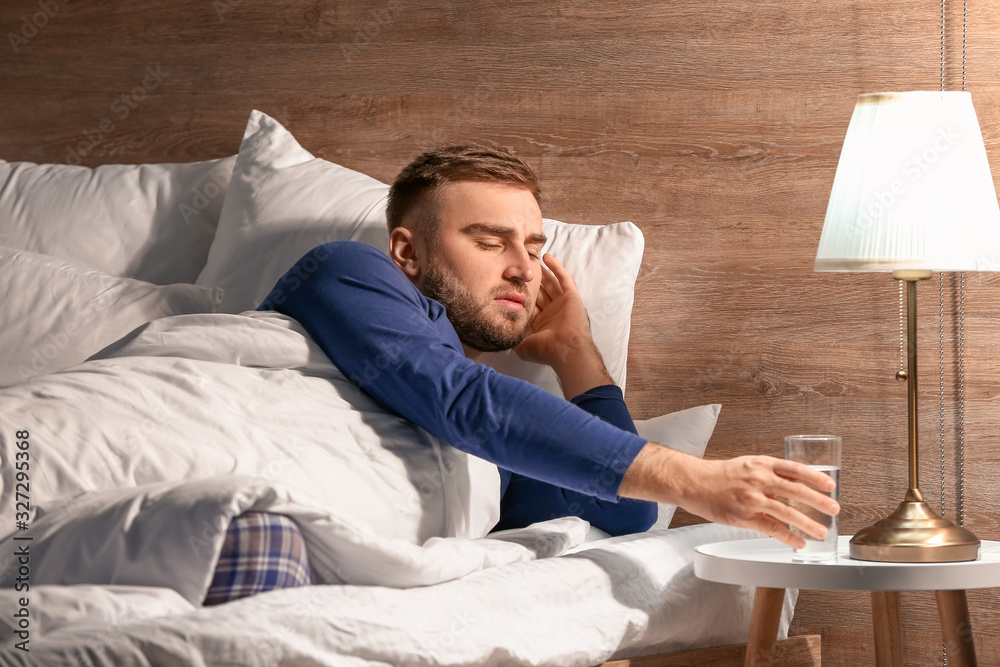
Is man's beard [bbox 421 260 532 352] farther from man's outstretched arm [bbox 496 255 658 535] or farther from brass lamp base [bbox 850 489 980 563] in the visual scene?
brass lamp base [bbox 850 489 980 563]

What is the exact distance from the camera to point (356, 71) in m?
2.05

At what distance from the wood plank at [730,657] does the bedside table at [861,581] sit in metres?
0.09

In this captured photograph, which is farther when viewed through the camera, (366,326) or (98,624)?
(366,326)

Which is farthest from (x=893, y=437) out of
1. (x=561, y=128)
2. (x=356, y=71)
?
(x=356, y=71)

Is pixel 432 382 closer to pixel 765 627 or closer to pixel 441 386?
pixel 441 386

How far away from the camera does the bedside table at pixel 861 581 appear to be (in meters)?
1.17

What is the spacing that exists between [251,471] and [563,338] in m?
0.67

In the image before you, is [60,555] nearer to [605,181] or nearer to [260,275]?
[260,275]

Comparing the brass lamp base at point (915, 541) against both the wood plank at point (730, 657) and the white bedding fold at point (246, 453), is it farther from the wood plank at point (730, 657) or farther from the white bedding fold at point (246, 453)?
the white bedding fold at point (246, 453)

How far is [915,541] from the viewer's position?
125 cm

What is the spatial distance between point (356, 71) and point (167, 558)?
4.53 ft

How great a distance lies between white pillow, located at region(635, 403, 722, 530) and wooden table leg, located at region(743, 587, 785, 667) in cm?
37

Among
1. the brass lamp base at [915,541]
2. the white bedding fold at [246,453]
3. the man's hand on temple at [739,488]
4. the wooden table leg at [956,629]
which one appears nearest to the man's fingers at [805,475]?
the man's hand on temple at [739,488]

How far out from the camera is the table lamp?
1.27 metres
